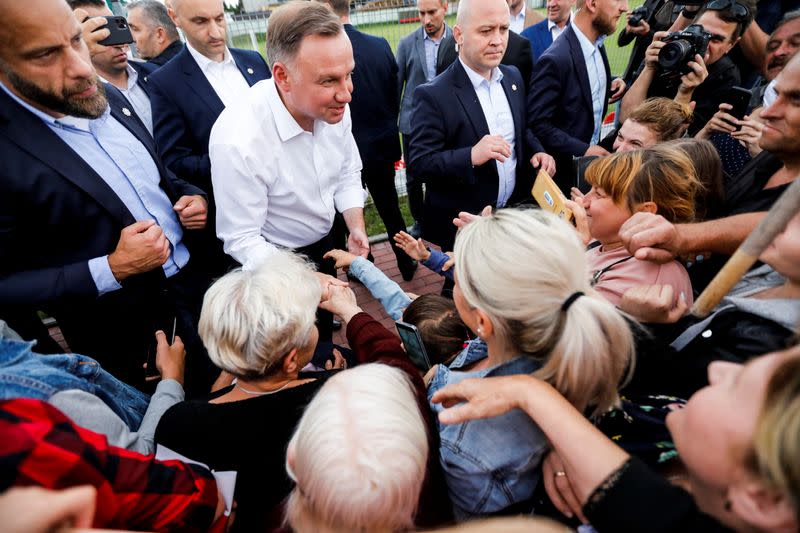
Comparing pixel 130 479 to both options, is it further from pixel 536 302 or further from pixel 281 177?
pixel 281 177

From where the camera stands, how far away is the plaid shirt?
0.78 m

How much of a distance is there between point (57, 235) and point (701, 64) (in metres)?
3.98

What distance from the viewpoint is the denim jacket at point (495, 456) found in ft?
3.61

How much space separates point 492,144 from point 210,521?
241cm

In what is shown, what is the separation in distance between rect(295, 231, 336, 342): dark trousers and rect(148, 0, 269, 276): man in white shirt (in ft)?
2.10

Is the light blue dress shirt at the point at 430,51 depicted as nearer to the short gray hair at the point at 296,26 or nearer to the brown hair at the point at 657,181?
the short gray hair at the point at 296,26

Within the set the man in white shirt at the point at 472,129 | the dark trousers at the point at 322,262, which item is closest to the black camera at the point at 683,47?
the man in white shirt at the point at 472,129

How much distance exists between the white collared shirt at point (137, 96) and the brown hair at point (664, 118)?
3981 millimetres

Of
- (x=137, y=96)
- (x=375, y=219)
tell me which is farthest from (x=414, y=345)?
(x=375, y=219)

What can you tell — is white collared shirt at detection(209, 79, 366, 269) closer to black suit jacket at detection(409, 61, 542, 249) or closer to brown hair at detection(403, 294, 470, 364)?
black suit jacket at detection(409, 61, 542, 249)

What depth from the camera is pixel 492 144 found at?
259 centimetres

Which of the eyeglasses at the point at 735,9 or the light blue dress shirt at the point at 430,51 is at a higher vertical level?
the eyeglasses at the point at 735,9

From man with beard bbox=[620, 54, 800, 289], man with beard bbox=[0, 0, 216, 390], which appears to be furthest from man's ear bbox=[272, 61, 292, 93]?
man with beard bbox=[620, 54, 800, 289]

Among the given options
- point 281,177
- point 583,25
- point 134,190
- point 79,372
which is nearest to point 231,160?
point 281,177
